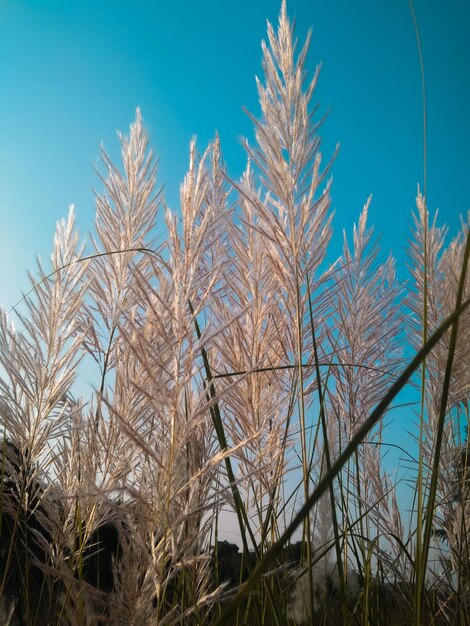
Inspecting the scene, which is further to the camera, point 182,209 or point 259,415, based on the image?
point 259,415

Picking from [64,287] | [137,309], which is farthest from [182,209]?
[64,287]

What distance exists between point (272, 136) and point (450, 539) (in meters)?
1.83

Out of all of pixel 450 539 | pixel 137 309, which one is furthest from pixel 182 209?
pixel 450 539

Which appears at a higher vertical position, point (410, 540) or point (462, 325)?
point (462, 325)

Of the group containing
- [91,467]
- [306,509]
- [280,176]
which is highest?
[280,176]

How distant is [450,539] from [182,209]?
79.7 inches

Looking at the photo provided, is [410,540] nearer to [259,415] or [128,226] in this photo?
[259,415]

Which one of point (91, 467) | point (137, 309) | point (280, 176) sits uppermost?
point (280, 176)

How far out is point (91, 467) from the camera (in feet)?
5.24

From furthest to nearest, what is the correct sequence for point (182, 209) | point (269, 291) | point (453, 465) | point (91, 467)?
point (453, 465) → point (269, 291) → point (91, 467) → point (182, 209)

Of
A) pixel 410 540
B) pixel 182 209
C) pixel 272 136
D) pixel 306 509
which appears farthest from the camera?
pixel 410 540

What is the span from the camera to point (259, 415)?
197cm

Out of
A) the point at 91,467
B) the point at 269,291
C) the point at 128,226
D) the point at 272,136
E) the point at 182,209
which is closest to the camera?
the point at 182,209

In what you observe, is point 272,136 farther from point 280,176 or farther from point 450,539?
point 450,539
